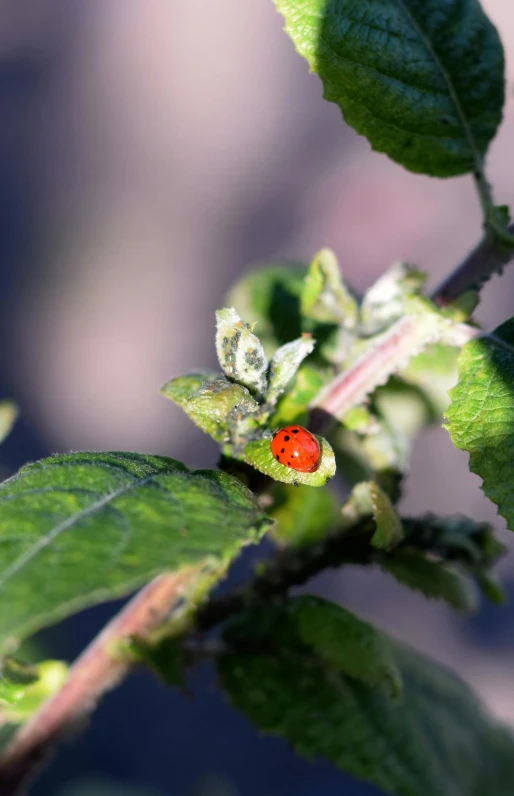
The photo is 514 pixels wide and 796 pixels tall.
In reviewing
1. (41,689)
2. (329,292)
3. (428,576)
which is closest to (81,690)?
(41,689)

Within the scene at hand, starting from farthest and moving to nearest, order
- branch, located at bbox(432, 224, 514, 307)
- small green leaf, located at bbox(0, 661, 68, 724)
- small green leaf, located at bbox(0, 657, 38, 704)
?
A: small green leaf, located at bbox(0, 661, 68, 724)
branch, located at bbox(432, 224, 514, 307)
small green leaf, located at bbox(0, 657, 38, 704)

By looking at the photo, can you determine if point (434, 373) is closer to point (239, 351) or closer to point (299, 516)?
point (299, 516)

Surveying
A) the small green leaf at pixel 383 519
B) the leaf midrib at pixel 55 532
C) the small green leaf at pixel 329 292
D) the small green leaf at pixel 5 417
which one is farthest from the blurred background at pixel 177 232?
the leaf midrib at pixel 55 532

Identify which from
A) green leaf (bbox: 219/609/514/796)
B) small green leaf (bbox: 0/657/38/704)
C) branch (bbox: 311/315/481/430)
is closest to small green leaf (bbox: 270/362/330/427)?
branch (bbox: 311/315/481/430)

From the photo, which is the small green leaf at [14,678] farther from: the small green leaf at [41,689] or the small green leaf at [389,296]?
the small green leaf at [389,296]

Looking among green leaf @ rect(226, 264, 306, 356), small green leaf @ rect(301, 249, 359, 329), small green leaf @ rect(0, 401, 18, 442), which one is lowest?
small green leaf @ rect(0, 401, 18, 442)

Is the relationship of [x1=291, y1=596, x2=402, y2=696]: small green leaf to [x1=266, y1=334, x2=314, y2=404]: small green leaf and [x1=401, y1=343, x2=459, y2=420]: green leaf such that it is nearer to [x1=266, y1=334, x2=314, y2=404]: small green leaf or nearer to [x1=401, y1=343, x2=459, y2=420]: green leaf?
[x1=266, y1=334, x2=314, y2=404]: small green leaf

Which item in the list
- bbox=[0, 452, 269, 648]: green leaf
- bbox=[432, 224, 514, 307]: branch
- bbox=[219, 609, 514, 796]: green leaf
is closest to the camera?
bbox=[0, 452, 269, 648]: green leaf
